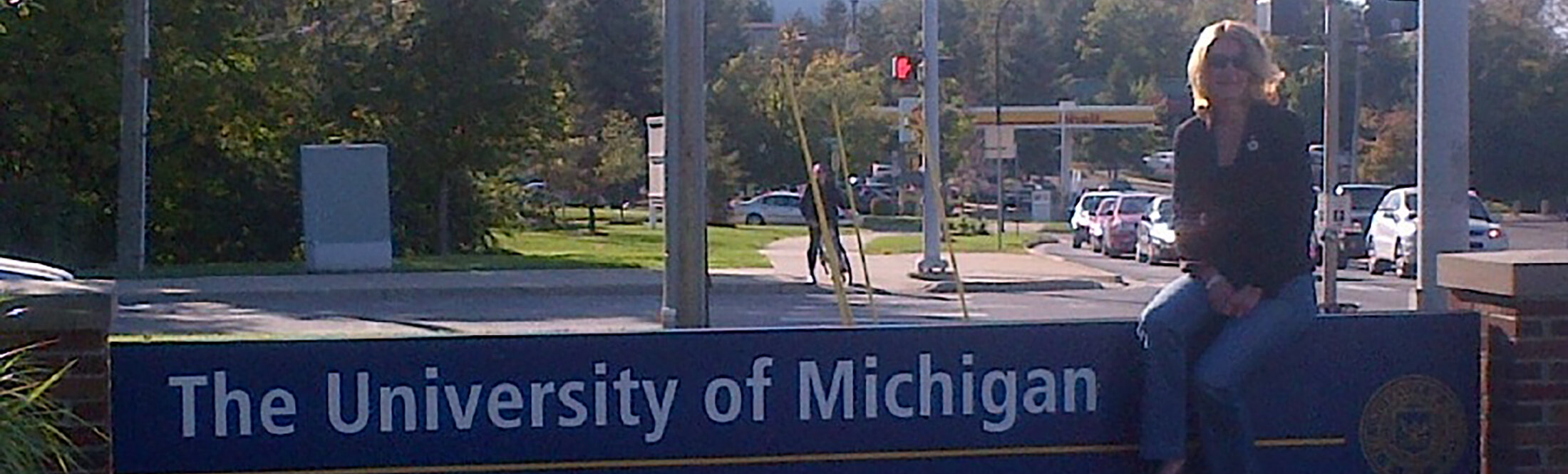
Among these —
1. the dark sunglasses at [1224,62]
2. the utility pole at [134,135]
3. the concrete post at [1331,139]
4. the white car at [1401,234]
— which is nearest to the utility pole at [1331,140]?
the concrete post at [1331,139]

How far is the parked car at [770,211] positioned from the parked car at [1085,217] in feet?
62.1

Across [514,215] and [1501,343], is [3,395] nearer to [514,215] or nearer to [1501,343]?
[1501,343]

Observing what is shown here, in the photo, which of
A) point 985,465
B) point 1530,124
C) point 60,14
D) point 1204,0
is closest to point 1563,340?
point 985,465

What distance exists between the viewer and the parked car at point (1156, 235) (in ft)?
114

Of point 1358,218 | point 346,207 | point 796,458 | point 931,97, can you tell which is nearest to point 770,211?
point 1358,218

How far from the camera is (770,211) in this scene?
217 feet

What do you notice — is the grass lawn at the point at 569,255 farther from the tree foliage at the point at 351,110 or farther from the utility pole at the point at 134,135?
the tree foliage at the point at 351,110

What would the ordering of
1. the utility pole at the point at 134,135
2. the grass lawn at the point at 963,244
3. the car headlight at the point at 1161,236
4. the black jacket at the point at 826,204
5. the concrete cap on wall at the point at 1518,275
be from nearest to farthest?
the concrete cap on wall at the point at 1518,275 → the black jacket at the point at 826,204 → the utility pole at the point at 134,135 → the car headlight at the point at 1161,236 → the grass lawn at the point at 963,244

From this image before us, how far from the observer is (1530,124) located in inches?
1802

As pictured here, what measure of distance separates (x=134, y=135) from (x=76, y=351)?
22.3m

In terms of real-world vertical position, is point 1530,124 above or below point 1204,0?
below

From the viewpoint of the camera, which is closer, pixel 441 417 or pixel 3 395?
pixel 3 395

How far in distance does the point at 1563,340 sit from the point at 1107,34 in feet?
242

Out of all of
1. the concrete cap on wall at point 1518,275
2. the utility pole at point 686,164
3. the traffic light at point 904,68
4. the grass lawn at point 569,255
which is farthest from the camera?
the grass lawn at point 569,255
